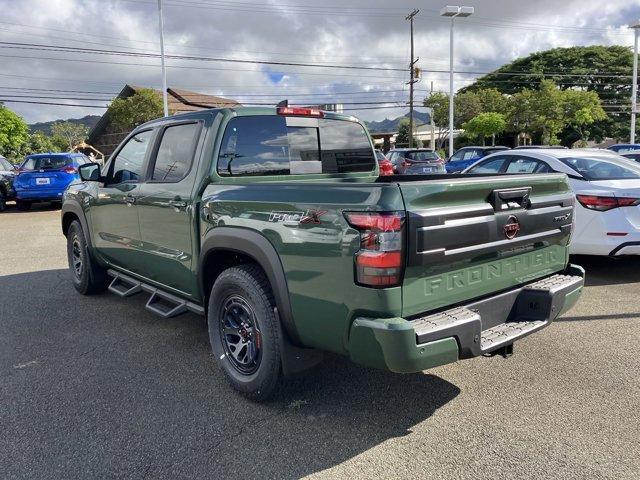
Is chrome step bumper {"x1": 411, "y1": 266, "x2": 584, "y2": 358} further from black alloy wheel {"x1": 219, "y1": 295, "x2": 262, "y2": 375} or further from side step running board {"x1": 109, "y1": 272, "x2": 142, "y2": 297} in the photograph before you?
side step running board {"x1": 109, "y1": 272, "x2": 142, "y2": 297}

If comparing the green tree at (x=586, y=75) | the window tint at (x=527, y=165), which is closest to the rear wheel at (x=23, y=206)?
the window tint at (x=527, y=165)

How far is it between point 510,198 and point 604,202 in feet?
11.5

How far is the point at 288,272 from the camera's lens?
2898mm

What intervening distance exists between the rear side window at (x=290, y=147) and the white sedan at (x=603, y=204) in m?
2.55

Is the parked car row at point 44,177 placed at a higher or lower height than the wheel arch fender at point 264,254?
higher

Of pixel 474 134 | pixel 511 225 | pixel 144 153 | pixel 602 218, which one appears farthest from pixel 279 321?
pixel 474 134

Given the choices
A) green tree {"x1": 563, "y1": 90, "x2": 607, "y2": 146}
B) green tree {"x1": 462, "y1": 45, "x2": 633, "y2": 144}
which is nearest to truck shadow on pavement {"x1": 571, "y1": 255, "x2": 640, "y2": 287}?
green tree {"x1": 563, "y1": 90, "x2": 607, "y2": 146}

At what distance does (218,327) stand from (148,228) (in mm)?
1258

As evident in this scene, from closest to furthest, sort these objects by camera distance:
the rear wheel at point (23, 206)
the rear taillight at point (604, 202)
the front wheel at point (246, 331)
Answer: the front wheel at point (246, 331)
the rear taillight at point (604, 202)
the rear wheel at point (23, 206)

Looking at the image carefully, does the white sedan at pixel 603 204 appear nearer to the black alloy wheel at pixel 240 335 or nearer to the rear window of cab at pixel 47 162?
the black alloy wheel at pixel 240 335

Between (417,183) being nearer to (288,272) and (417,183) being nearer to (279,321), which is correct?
(288,272)

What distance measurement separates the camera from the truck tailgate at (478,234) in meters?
2.56

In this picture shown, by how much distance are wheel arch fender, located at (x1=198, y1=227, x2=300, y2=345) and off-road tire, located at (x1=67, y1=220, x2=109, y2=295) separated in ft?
9.61

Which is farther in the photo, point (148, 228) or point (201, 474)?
point (148, 228)
